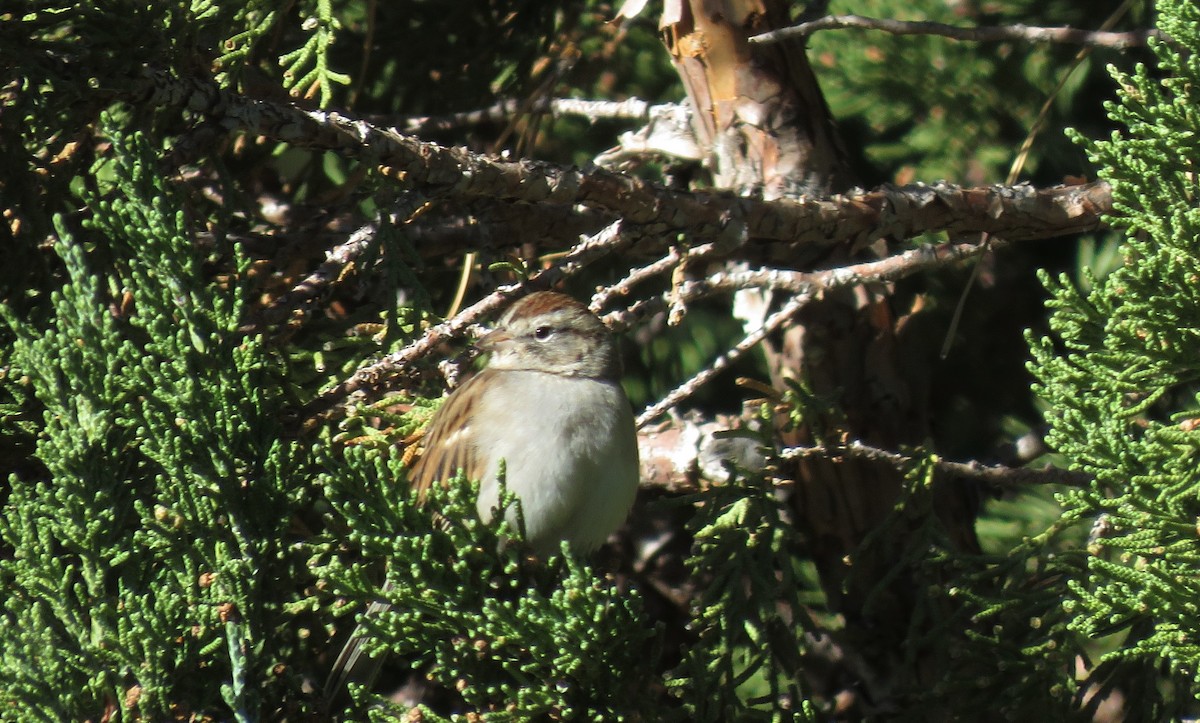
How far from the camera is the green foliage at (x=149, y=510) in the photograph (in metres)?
1.69

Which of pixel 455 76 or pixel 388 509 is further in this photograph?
pixel 455 76

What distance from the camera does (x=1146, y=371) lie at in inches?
70.7

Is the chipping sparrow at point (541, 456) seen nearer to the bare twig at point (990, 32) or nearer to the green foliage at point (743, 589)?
the green foliage at point (743, 589)

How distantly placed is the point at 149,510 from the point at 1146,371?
58.6 inches

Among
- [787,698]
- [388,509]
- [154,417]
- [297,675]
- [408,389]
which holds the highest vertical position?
[154,417]

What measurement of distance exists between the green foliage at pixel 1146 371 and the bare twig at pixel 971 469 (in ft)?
1.19

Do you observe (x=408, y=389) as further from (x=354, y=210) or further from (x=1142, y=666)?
(x=1142, y=666)

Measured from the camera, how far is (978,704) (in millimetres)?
2166

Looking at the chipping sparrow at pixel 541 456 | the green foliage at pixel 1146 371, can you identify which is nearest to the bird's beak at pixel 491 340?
the chipping sparrow at pixel 541 456

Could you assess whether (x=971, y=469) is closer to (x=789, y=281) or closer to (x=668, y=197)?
(x=789, y=281)

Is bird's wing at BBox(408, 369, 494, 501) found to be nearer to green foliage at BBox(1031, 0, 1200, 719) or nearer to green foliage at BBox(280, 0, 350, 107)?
green foliage at BBox(280, 0, 350, 107)

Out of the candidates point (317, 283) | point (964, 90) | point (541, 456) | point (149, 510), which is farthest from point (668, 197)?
point (964, 90)

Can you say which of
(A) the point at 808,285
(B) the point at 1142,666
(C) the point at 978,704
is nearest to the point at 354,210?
(A) the point at 808,285

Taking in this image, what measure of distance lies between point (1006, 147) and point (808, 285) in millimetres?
1486
